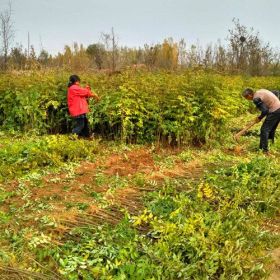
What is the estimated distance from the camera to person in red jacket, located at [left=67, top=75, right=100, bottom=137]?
30.7 feet

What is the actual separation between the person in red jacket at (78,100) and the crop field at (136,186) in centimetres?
23

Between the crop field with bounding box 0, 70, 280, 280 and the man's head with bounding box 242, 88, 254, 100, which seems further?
the man's head with bounding box 242, 88, 254, 100

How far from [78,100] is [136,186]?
3.92 m

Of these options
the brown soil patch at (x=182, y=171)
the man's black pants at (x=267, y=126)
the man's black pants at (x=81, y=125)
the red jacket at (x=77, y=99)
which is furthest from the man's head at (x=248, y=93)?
the man's black pants at (x=81, y=125)

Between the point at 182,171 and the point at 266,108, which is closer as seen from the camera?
the point at 182,171

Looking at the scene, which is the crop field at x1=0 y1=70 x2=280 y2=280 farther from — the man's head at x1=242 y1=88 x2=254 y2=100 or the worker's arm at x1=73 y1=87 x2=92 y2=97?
the man's head at x1=242 y1=88 x2=254 y2=100

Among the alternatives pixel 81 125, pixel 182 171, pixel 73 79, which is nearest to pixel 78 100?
pixel 73 79

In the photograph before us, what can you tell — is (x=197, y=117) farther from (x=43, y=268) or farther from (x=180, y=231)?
(x=43, y=268)

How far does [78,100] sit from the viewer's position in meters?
9.41

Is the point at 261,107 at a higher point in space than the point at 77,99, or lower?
lower

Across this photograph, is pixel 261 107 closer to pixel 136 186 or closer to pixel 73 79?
pixel 136 186

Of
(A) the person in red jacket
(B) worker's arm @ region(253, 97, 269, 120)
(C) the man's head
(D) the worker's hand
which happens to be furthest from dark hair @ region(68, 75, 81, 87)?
(B) worker's arm @ region(253, 97, 269, 120)

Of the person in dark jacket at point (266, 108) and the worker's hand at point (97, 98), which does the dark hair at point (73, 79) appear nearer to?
the worker's hand at point (97, 98)


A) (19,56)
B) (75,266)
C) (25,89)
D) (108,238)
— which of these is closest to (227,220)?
(108,238)
